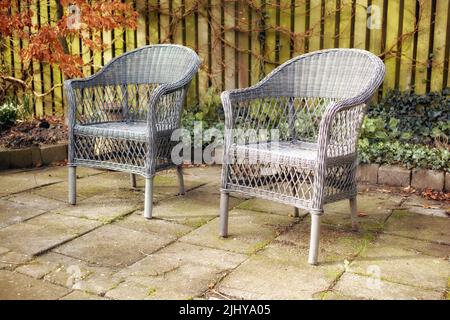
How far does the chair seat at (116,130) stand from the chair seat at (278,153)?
0.59 metres

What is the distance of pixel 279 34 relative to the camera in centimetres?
468

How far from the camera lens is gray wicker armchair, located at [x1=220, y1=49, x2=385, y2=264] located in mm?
2324

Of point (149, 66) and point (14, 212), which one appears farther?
point (149, 66)

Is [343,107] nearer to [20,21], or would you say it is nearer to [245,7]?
[245,7]

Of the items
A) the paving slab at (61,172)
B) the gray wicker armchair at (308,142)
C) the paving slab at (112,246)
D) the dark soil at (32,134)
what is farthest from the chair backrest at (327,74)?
the dark soil at (32,134)

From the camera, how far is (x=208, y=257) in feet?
7.83

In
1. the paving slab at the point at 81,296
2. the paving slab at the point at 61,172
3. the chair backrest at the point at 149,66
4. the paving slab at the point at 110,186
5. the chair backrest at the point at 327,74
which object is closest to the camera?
the paving slab at the point at 81,296

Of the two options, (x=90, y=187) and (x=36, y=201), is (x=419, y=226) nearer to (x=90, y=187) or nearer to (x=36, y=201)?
(x=90, y=187)

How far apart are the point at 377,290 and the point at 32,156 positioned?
2938 mm

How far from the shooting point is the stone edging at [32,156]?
13.1ft

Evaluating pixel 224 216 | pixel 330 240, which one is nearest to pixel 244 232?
pixel 224 216

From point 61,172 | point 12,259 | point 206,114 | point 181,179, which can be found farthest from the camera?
point 206,114

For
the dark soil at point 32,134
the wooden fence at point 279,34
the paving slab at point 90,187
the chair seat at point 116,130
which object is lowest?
the paving slab at point 90,187

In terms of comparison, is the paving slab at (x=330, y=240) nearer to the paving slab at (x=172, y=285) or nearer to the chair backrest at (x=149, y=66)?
the paving slab at (x=172, y=285)
